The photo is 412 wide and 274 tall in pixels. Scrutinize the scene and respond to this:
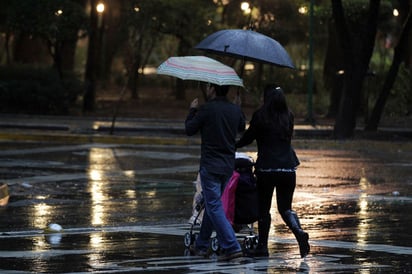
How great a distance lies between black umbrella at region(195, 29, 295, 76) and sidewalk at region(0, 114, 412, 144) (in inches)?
627

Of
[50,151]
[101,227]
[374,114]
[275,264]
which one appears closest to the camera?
[275,264]


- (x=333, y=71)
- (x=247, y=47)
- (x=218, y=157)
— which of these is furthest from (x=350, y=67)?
(x=218, y=157)

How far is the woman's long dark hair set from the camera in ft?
33.2

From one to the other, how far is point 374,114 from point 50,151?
9.71m

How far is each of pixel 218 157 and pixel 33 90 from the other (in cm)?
2478

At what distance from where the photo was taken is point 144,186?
57.8 feet

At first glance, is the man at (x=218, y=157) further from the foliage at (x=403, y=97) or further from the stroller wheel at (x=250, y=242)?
the foliage at (x=403, y=97)

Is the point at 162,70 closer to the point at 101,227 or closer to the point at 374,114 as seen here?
the point at 101,227

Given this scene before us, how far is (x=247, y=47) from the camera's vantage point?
35.0 feet

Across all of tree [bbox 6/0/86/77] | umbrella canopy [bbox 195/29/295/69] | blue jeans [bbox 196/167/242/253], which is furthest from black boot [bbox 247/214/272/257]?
tree [bbox 6/0/86/77]

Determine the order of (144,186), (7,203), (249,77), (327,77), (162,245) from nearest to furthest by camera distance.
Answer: (162,245)
(7,203)
(144,186)
(327,77)
(249,77)

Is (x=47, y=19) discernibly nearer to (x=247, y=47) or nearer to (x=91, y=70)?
(x=91, y=70)

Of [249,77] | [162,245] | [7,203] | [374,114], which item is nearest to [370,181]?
[7,203]

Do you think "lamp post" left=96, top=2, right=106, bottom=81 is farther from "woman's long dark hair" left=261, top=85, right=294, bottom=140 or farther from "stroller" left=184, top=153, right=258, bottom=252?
"woman's long dark hair" left=261, top=85, right=294, bottom=140
